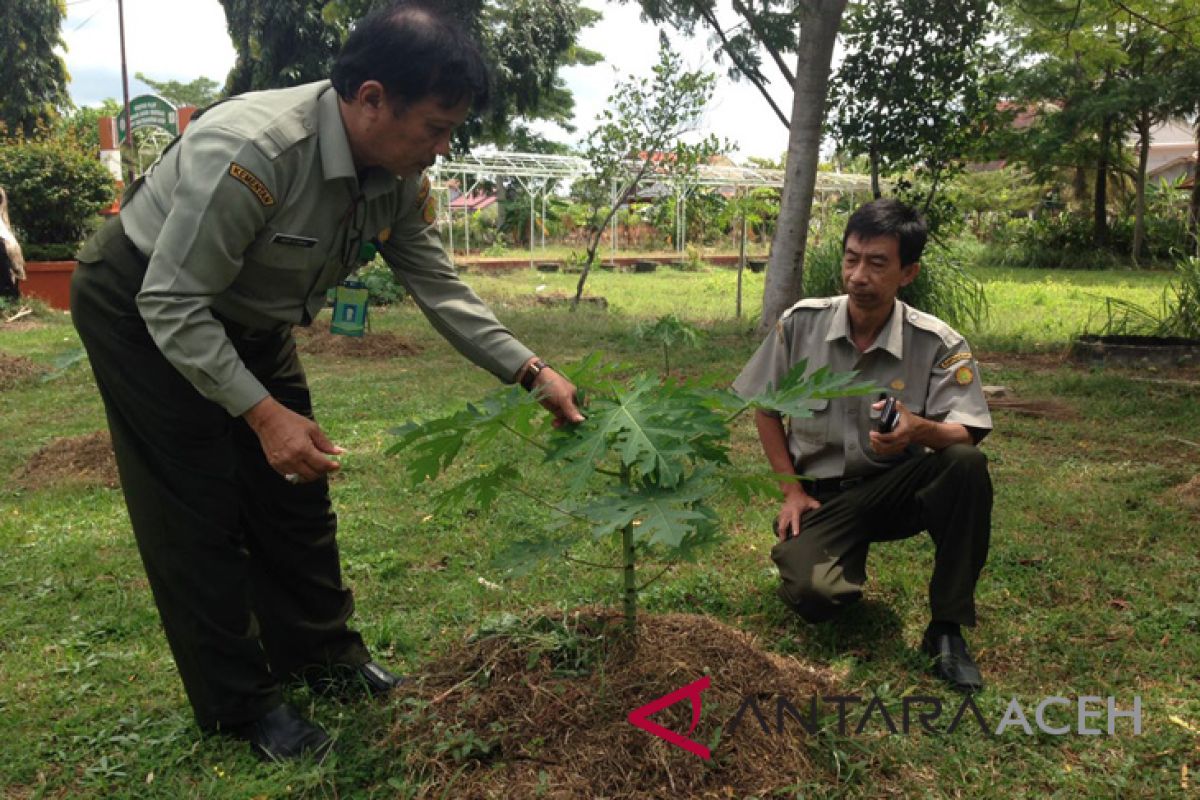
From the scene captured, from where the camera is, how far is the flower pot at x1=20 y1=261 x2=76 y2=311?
41.9 feet

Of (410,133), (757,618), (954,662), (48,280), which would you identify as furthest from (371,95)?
(48,280)

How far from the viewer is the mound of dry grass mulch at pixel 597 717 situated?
2.05m

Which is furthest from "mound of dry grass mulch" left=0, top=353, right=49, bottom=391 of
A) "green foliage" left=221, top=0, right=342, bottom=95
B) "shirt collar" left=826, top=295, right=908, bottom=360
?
"shirt collar" left=826, top=295, right=908, bottom=360

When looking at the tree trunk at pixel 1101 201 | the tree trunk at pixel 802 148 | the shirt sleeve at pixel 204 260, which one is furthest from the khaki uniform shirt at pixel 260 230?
the tree trunk at pixel 1101 201

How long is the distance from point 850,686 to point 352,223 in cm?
189

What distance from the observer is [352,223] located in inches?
91.2

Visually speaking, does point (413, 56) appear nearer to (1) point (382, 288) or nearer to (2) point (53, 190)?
(1) point (382, 288)

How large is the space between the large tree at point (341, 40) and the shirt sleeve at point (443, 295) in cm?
911

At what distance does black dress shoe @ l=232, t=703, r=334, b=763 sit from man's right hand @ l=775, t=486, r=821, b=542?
1.57 metres

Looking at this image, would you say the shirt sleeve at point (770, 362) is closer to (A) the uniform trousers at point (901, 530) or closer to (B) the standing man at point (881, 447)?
(B) the standing man at point (881, 447)

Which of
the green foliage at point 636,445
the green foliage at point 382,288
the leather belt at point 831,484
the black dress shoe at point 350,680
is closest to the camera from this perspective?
the green foliage at point 636,445

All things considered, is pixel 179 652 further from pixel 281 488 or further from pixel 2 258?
pixel 2 258

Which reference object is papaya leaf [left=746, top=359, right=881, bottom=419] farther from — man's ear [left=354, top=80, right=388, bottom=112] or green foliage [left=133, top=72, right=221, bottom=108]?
green foliage [left=133, top=72, right=221, bottom=108]

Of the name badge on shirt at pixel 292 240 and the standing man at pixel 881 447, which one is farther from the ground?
the name badge on shirt at pixel 292 240
